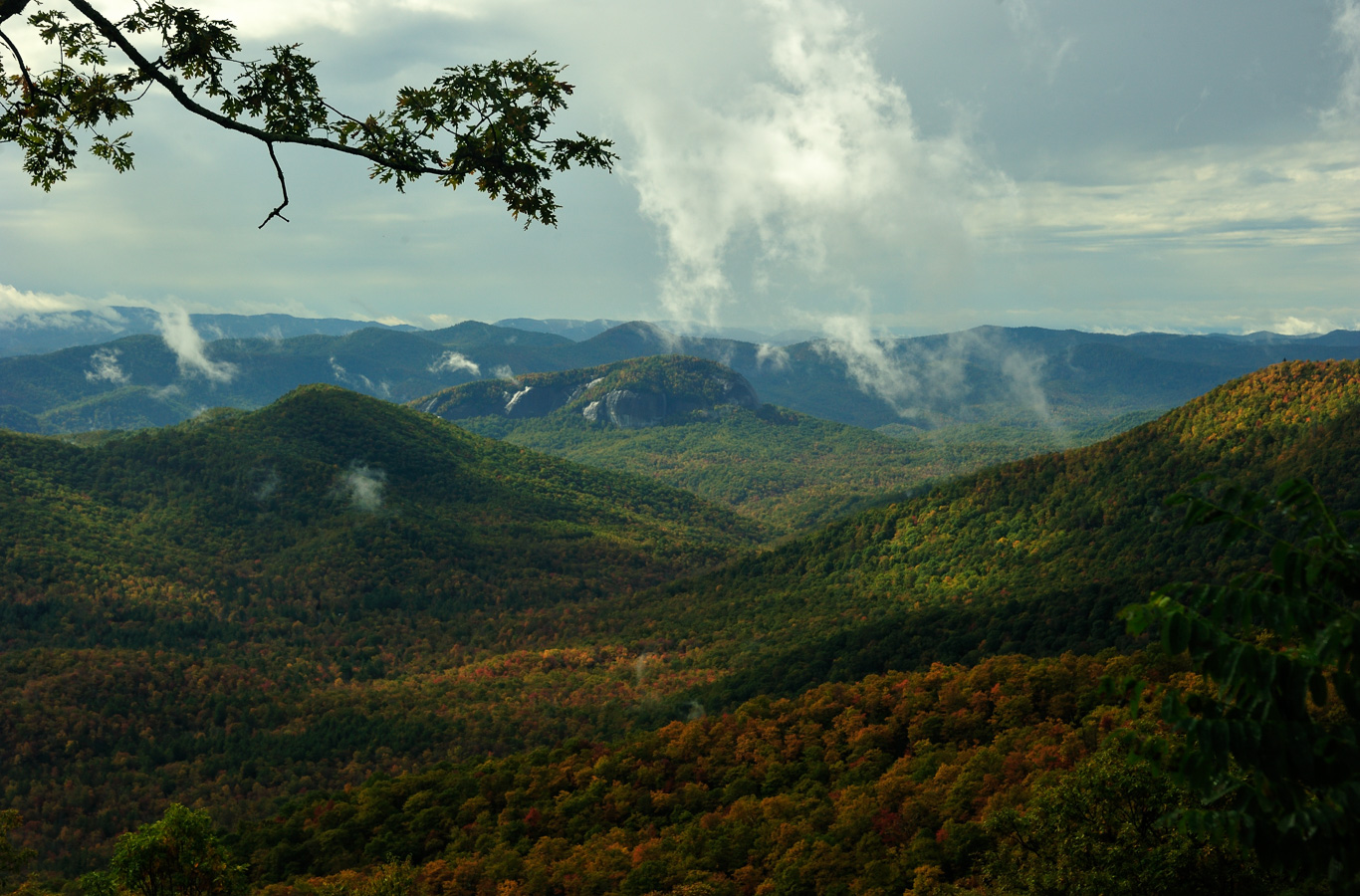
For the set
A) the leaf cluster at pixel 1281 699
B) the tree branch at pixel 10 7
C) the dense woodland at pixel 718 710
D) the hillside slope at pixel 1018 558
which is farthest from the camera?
the hillside slope at pixel 1018 558

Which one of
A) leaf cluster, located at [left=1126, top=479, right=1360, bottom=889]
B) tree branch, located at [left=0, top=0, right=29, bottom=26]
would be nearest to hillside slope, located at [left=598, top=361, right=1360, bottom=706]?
leaf cluster, located at [left=1126, top=479, right=1360, bottom=889]

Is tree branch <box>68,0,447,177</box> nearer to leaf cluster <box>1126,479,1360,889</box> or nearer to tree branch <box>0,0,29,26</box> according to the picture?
tree branch <box>0,0,29,26</box>

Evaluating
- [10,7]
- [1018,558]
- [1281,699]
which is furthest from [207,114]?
[1018,558]

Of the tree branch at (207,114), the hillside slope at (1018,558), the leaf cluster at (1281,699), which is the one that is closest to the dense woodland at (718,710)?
the hillside slope at (1018,558)

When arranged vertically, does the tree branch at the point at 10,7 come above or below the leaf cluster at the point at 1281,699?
above

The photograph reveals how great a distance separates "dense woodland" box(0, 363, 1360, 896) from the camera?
51.2m

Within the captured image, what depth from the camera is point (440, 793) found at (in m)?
82.5

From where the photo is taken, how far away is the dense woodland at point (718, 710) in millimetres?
51156

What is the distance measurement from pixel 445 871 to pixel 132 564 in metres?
173

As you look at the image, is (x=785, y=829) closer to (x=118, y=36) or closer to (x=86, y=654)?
(x=118, y=36)

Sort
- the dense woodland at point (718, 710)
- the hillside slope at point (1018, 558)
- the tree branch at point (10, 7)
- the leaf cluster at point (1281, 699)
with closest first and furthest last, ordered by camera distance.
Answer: the leaf cluster at point (1281, 699)
the tree branch at point (10, 7)
the dense woodland at point (718, 710)
the hillside slope at point (1018, 558)

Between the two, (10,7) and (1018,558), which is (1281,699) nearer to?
(10,7)

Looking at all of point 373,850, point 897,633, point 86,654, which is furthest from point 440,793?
point 86,654

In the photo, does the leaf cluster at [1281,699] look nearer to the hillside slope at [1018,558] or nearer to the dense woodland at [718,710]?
the dense woodland at [718,710]
